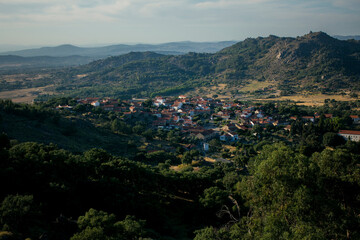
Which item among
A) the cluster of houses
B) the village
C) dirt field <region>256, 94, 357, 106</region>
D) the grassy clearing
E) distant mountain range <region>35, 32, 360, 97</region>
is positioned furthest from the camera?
the grassy clearing

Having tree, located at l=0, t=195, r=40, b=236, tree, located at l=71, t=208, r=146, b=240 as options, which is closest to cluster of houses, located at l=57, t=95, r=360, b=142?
tree, located at l=71, t=208, r=146, b=240

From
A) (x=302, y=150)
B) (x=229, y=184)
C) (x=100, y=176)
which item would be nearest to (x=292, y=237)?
(x=229, y=184)

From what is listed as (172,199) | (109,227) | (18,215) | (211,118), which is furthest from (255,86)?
(18,215)

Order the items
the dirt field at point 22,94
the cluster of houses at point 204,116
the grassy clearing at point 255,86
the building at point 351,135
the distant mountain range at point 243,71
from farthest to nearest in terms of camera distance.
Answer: the grassy clearing at point 255,86, the distant mountain range at point 243,71, the dirt field at point 22,94, the cluster of houses at point 204,116, the building at point 351,135

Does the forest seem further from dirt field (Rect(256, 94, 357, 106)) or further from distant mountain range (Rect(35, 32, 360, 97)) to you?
distant mountain range (Rect(35, 32, 360, 97))

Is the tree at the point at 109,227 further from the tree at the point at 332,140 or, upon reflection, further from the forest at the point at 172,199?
the tree at the point at 332,140

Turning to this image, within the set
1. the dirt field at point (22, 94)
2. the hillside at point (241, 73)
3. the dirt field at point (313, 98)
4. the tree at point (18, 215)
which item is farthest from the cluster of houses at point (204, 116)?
the dirt field at point (22, 94)
